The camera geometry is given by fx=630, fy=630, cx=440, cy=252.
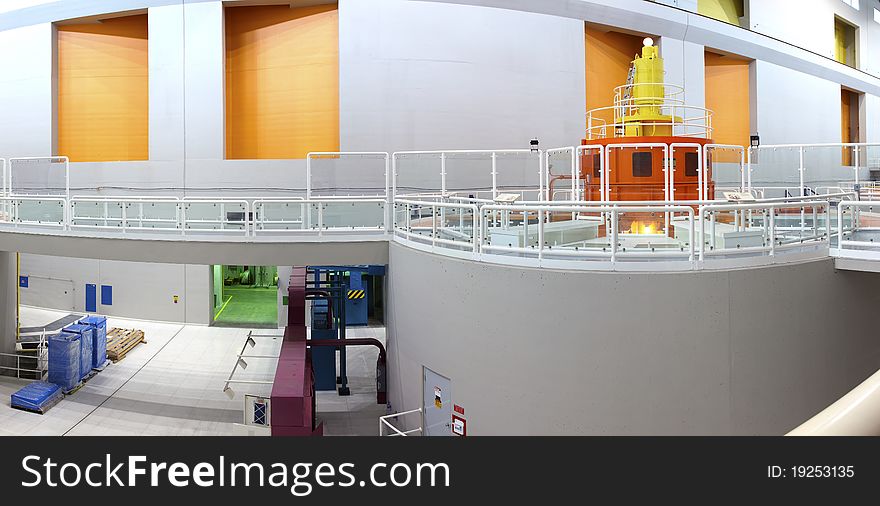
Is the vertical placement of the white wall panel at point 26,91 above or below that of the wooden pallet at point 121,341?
above

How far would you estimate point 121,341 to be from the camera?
61.7 feet

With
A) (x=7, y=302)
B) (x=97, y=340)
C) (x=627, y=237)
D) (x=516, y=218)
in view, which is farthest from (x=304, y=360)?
(x=7, y=302)

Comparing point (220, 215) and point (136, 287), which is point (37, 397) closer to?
point (220, 215)

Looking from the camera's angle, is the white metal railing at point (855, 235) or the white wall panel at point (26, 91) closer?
the white metal railing at point (855, 235)

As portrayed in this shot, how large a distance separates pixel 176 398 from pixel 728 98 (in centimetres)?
2440

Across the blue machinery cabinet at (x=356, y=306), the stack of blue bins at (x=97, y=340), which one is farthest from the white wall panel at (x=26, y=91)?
the blue machinery cabinet at (x=356, y=306)

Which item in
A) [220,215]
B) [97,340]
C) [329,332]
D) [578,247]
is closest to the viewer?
[578,247]

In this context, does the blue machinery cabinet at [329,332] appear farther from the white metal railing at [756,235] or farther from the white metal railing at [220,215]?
the white metal railing at [756,235]

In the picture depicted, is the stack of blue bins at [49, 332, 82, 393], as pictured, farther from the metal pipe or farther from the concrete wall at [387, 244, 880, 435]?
the concrete wall at [387, 244, 880, 435]

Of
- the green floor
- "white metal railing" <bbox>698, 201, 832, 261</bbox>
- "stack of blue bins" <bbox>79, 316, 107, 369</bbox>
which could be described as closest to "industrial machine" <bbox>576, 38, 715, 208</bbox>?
"white metal railing" <bbox>698, 201, 832, 261</bbox>

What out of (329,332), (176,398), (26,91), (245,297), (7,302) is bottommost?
(176,398)

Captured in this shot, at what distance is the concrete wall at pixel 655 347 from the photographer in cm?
771

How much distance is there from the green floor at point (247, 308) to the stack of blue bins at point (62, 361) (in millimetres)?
7255
